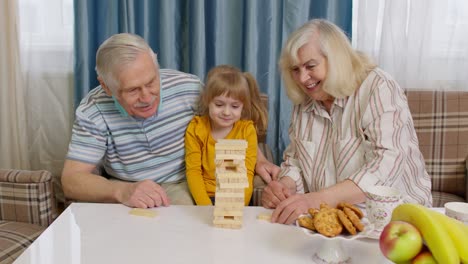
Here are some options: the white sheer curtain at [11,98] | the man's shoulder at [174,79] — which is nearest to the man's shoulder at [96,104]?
the man's shoulder at [174,79]

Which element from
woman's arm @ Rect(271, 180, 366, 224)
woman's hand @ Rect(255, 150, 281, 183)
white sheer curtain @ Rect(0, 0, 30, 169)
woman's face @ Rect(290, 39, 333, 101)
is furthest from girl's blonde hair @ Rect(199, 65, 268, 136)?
white sheer curtain @ Rect(0, 0, 30, 169)

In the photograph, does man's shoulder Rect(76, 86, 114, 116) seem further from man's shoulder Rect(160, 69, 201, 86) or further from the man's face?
man's shoulder Rect(160, 69, 201, 86)

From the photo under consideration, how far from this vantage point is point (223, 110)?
1959 mm

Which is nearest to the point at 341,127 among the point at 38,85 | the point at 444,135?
the point at 444,135

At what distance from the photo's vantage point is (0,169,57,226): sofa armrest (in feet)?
6.22

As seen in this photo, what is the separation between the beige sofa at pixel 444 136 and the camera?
227 centimetres

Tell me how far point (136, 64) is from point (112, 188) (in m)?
0.43

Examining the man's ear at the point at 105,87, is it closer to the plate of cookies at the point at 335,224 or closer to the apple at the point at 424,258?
the plate of cookies at the point at 335,224

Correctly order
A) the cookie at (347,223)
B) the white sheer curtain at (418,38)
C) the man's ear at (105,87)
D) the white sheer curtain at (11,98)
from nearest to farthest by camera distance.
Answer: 1. the cookie at (347,223)
2. the man's ear at (105,87)
3. the white sheer curtain at (418,38)
4. the white sheer curtain at (11,98)

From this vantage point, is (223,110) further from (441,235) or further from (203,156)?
(441,235)

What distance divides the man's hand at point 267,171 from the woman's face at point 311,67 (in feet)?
1.40

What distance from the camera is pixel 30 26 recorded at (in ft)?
8.88

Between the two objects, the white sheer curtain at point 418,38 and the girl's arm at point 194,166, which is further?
the white sheer curtain at point 418,38

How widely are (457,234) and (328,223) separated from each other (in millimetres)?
278
